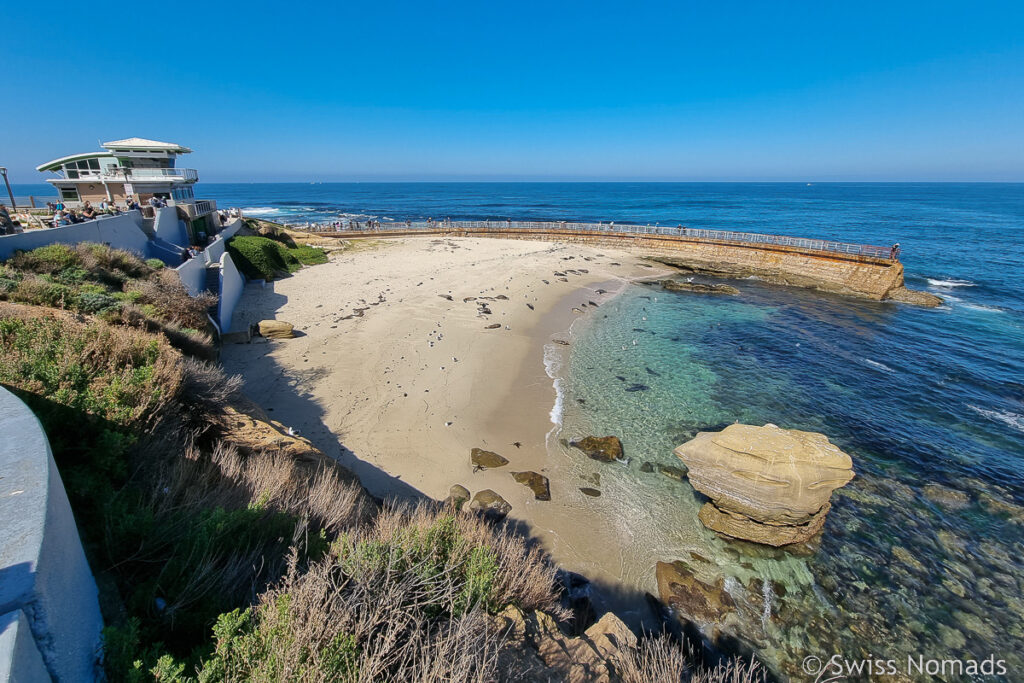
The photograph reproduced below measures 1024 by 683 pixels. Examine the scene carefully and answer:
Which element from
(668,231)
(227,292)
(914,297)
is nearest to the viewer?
(227,292)

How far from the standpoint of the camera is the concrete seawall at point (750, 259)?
94.2 ft

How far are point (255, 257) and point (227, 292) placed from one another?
715 centimetres

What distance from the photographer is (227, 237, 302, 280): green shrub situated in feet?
82.2

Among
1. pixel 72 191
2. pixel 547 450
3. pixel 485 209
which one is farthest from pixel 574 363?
pixel 485 209

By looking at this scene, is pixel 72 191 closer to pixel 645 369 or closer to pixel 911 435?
pixel 645 369

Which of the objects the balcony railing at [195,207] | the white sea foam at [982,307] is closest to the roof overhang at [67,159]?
the balcony railing at [195,207]

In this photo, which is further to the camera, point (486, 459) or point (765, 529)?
point (486, 459)

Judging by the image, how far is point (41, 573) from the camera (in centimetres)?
250

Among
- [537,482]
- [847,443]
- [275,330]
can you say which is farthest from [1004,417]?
[275,330]

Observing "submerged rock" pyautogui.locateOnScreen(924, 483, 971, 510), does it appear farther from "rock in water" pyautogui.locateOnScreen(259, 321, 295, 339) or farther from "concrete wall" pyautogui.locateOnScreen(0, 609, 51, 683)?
"rock in water" pyautogui.locateOnScreen(259, 321, 295, 339)

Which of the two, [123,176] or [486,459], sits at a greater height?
[123,176]

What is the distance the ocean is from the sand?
1.43 metres

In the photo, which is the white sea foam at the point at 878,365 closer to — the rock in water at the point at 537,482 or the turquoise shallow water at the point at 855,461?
the turquoise shallow water at the point at 855,461

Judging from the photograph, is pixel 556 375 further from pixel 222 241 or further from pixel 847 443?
pixel 222 241
